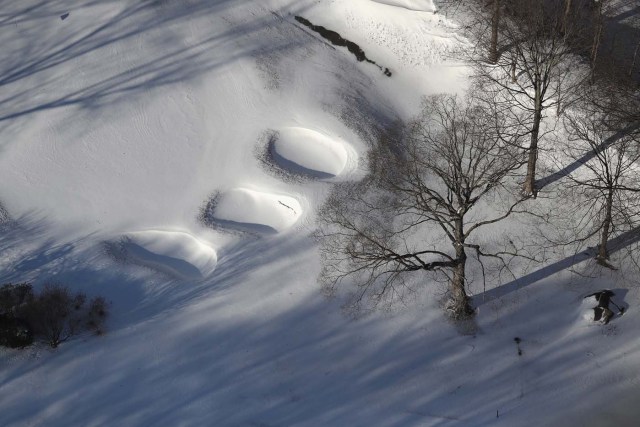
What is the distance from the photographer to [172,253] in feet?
79.4

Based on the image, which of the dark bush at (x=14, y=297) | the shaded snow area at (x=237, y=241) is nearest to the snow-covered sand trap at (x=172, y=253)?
the shaded snow area at (x=237, y=241)

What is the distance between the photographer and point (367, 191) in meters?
25.0

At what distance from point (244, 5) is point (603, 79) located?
50.0 ft

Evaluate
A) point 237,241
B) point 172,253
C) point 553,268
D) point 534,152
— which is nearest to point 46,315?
point 172,253

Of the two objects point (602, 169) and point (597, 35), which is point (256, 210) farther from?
point (597, 35)

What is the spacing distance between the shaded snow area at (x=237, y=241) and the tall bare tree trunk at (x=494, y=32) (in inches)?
51.8

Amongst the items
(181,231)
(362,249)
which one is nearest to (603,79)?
(362,249)

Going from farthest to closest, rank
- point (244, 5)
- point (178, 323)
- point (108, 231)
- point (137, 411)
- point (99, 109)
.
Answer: point (244, 5), point (99, 109), point (108, 231), point (178, 323), point (137, 411)

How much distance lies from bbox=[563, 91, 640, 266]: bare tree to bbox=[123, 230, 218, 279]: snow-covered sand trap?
526 inches

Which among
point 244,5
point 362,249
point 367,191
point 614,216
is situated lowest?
point 614,216

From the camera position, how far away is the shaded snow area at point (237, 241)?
69.6ft

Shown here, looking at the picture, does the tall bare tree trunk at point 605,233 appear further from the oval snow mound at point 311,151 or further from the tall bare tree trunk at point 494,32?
the oval snow mound at point 311,151

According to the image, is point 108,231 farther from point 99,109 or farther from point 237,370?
point 237,370

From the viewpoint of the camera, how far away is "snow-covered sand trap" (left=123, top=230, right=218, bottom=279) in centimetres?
2378
